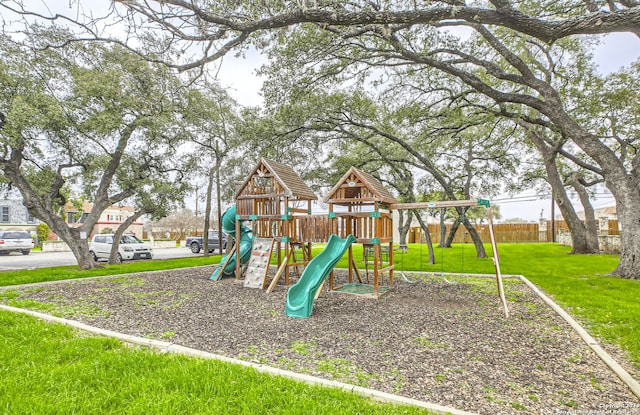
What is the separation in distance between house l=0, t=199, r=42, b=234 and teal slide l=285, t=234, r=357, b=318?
3723cm

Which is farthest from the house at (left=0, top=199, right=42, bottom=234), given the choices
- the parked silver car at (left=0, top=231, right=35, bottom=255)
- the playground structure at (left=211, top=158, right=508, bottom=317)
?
the playground structure at (left=211, top=158, right=508, bottom=317)

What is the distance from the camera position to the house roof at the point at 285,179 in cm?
866

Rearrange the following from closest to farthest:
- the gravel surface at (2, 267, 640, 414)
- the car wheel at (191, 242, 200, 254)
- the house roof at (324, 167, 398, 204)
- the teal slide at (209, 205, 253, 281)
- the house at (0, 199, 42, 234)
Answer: the gravel surface at (2, 267, 640, 414) < the house roof at (324, 167, 398, 204) < the teal slide at (209, 205, 253, 281) < the car wheel at (191, 242, 200, 254) < the house at (0, 199, 42, 234)

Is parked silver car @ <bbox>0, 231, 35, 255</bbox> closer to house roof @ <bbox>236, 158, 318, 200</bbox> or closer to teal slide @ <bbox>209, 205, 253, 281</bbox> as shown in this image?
teal slide @ <bbox>209, 205, 253, 281</bbox>

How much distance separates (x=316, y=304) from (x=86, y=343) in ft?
13.0

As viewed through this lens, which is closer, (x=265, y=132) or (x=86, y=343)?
(x=86, y=343)

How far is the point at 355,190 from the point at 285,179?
1971mm

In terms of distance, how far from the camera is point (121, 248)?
16.0m

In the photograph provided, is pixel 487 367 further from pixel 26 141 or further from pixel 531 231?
pixel 531 231

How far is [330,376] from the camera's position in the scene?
328 centimetres

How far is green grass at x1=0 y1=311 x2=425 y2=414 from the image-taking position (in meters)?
2.53

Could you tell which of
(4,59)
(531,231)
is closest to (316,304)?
(4,59)

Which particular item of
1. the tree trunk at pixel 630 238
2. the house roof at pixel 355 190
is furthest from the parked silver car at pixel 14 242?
the tree trunk at pixel 630 238

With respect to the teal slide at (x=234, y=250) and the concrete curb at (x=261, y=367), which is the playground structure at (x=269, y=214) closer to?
the teal slide at (x=234, y=250)
